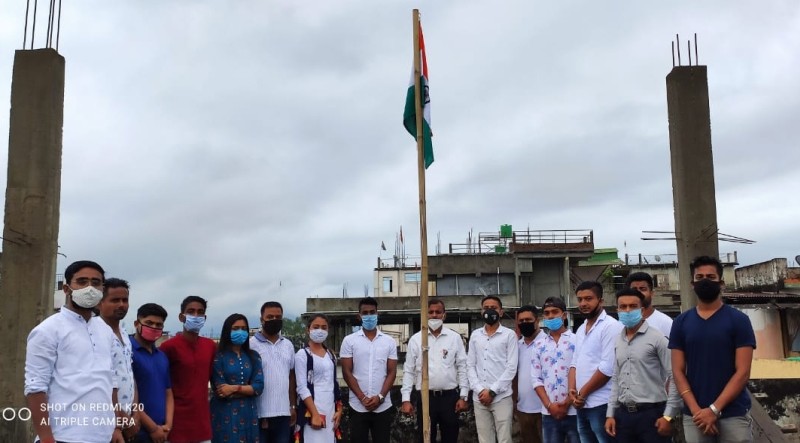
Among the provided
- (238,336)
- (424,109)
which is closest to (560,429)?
(238,336)

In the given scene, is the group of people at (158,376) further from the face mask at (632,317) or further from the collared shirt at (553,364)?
the face mask at (632,317)

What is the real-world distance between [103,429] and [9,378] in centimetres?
357

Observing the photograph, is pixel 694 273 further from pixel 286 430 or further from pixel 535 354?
pixel 286 430

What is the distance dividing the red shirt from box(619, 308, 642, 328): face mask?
3497mm

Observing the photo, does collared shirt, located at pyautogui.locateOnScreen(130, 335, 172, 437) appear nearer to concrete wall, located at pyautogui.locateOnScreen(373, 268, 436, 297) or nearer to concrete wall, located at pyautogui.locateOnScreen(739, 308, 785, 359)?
concrete wall, located at pyautogui.locateOnScreen(739, 308, 785, 359)

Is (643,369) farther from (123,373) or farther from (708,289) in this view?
(123,373)

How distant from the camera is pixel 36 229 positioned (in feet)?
24.0

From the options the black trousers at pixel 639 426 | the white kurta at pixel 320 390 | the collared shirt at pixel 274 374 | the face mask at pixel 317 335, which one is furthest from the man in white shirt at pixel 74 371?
the black trousers at pixel 639 426

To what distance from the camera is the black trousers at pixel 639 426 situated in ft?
17.1

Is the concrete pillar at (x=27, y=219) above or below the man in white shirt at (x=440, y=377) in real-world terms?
above

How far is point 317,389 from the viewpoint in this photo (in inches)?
263

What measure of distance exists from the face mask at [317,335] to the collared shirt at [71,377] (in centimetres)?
251

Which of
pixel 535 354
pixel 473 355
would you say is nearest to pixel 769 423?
pixel 535 354

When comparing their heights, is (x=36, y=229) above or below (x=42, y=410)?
above
